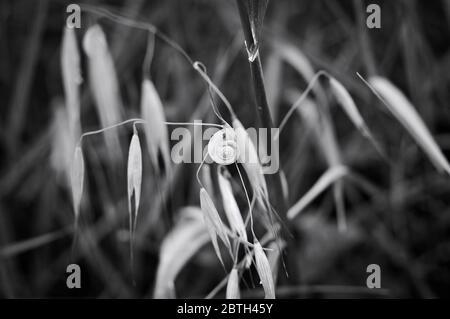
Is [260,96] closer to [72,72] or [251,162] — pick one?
[251,162]

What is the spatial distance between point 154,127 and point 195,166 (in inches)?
9.7

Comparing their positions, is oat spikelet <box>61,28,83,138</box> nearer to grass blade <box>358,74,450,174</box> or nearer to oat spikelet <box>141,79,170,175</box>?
oat spikelet <box>141,79,170,175</box>

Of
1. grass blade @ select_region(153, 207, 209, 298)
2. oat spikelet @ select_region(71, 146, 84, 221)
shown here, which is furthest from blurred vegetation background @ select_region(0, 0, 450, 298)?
oat spikelet @ select_region(71, 146, 84, 221)

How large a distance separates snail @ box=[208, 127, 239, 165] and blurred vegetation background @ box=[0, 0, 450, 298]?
0.78 feet

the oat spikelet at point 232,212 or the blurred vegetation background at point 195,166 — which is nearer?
the oat spikelet at point 232,212

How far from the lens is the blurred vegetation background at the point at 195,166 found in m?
0.61

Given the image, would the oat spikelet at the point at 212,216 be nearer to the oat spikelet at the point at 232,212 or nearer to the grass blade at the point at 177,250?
the oat spikelet at the point at 232,212

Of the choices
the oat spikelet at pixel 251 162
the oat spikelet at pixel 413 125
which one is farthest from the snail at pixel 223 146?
the oat spikelet at pixel 413 125

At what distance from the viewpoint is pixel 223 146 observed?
317mm

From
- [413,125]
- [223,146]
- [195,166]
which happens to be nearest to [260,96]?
[223,146]

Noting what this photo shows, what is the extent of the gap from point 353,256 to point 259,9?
0.48 metres

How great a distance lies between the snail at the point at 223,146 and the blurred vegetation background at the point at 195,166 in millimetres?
237
